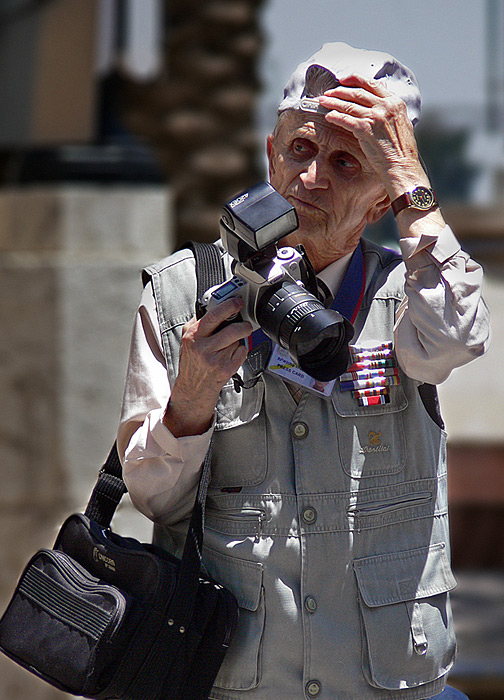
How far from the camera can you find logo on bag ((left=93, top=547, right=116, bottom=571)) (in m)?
1.75

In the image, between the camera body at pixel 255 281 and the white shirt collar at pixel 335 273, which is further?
the white shirt collar at pixel 335 273

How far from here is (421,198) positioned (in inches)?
67.1

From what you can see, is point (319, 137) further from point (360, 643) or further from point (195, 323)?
point (360, 643)

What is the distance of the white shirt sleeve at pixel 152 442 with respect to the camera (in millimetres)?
1693

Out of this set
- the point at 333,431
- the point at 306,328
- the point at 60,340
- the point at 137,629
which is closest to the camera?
the point at 306,328

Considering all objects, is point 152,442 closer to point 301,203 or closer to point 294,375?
point 294,375

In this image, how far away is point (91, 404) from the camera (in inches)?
138

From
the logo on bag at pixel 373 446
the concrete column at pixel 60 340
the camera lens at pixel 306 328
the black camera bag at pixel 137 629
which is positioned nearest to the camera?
the camera lens at pixel 306 328

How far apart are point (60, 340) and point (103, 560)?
1.82 m

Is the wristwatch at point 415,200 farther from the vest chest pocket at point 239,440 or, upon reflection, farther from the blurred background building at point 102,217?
the blurred background building at point 102,217

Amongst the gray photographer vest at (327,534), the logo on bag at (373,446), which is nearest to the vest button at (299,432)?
the gray photographer vest at (327,534)

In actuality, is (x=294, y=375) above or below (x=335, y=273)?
below

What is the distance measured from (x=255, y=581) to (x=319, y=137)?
29.8 inches

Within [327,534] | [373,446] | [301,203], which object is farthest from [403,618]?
[301,203]
